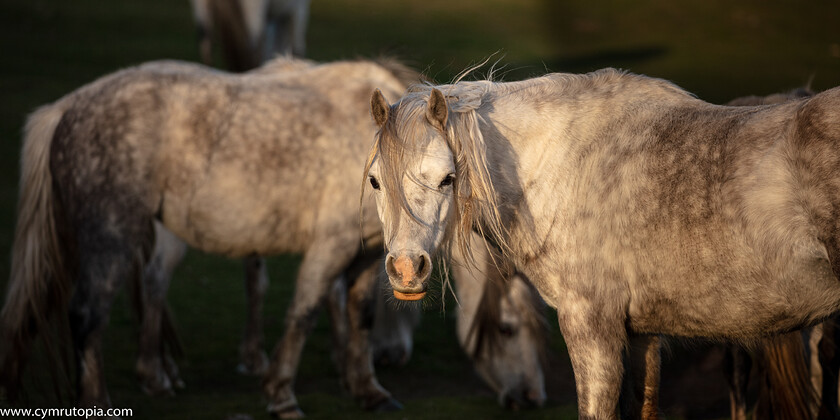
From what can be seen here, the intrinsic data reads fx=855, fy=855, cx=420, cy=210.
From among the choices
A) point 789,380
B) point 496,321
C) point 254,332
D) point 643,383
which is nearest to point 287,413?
point 254,332

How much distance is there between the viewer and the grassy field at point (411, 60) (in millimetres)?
5500

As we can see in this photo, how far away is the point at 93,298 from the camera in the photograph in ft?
14.6

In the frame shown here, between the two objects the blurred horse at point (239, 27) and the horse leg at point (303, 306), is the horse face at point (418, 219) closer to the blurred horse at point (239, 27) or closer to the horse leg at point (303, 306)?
the horse leg at point (303, 306)

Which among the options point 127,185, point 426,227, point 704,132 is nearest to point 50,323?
point 127,185

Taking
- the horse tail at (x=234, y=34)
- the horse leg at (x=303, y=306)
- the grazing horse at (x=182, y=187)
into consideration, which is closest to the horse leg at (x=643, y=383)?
the grazing horse at (x=182, y=187)

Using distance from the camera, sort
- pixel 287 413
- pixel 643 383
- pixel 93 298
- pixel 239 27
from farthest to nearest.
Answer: pixel 239 27, pixel 287 413, pixel 93 298, pixel 643 383

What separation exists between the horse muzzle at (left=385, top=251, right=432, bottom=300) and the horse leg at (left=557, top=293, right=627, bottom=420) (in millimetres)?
566

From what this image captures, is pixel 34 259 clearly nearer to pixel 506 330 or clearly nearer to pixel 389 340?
pixel 389 340

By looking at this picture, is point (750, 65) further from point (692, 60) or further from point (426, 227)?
point (426, 227)

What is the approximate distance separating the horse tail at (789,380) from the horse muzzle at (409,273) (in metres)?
2.07

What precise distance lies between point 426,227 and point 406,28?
46.8ft

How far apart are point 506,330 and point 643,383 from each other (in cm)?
205

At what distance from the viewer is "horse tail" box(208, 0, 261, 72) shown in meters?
9.24

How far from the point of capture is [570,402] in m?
5.46
